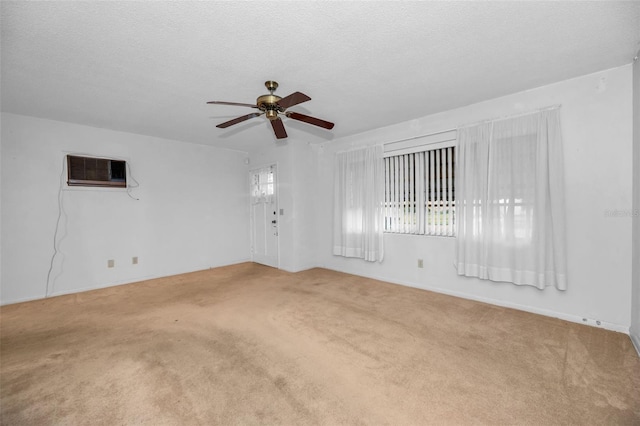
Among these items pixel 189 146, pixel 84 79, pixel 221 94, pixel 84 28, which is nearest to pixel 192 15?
pixel 84 28

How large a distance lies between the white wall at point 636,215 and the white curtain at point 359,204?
268 cm

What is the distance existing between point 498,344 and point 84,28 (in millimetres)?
4109

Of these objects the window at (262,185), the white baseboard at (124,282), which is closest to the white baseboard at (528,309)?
the window at (262,185)

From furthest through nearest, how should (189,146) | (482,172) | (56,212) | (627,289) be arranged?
(189,146)
(56,212)
(482,172)
(627,289)

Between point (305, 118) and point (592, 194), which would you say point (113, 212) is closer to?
point (305, 118)

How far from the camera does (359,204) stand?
4.68 m

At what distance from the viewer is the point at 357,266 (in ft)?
15.9

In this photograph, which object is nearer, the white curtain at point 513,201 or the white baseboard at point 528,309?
the white baseboard at point 528,309

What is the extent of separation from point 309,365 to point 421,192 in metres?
2.89

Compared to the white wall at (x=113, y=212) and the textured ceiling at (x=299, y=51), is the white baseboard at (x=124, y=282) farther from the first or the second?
the textured ceiling at (x=299, y=51)

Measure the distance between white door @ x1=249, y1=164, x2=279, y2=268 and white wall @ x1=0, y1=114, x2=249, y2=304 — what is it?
238 millimetres

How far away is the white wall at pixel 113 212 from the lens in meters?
3.63

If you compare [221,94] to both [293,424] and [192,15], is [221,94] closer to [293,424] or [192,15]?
[192,15]

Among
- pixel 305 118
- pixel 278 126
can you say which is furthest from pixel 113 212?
pixel 305 118
